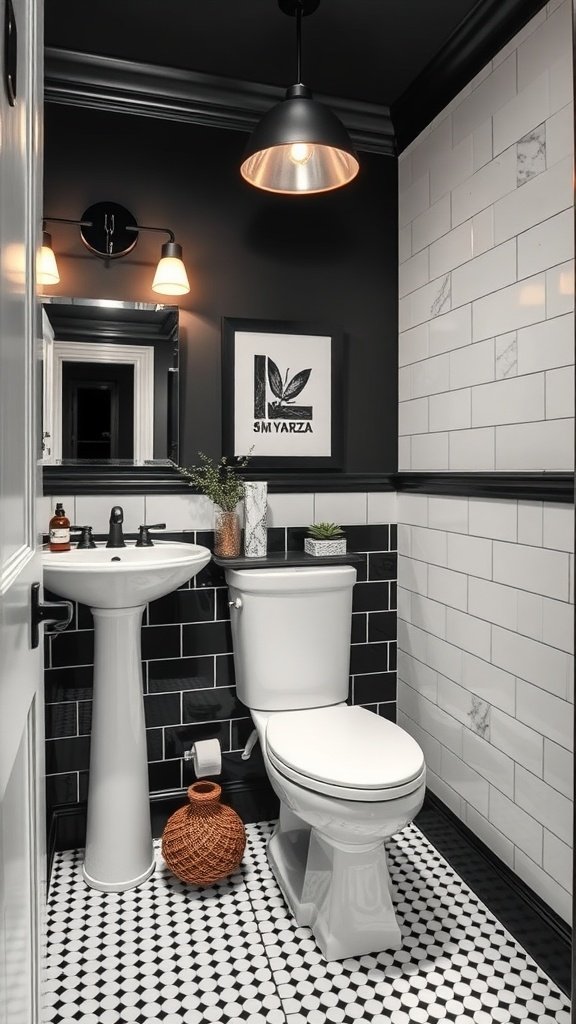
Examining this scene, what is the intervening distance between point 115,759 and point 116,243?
5.30ft

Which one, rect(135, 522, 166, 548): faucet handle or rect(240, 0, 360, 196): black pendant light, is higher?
rect(240, 0, 360, 196): black pendant light

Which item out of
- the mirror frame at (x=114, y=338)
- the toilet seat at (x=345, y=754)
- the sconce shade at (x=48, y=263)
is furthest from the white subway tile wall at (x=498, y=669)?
the sconce shade at (x=48, y=263)

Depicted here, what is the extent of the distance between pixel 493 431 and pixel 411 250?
0.86 meters

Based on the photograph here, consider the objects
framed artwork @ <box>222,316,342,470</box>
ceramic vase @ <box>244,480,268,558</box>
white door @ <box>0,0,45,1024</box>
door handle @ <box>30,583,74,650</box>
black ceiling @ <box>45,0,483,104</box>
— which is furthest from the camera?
framed artwork @ <box>222,316,342,470</box>

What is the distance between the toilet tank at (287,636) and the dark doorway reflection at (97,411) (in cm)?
59

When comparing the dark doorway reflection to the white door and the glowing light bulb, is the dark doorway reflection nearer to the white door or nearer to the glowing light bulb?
the glowing light bulb

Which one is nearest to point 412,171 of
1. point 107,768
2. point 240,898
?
point 107,768

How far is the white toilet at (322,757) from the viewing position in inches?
61.9

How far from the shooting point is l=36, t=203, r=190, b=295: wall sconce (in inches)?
82.1

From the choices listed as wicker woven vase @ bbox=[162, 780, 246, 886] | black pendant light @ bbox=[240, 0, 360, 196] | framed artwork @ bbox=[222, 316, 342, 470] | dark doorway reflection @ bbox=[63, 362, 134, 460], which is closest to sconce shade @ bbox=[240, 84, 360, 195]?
black pendant light @ bbox=[240, 0, 360, 196]

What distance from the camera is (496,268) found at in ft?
5.99

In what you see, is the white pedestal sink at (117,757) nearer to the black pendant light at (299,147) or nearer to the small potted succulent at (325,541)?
the small potted succulent at (325,541)

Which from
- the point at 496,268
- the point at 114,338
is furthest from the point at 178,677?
the point at 496,268

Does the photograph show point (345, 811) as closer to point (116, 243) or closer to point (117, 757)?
point (117, 757)
